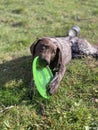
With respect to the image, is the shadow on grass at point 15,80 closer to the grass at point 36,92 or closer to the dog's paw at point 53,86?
the grass at point 36,92

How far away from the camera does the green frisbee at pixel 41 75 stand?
4961mm

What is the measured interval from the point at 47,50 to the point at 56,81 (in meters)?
0.56

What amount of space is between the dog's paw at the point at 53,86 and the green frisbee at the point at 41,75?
0.07m

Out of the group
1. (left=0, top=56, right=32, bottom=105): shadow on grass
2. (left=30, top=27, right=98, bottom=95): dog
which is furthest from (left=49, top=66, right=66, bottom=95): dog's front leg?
(left=0, top=56, right=32, bottom=105): shadow on grass

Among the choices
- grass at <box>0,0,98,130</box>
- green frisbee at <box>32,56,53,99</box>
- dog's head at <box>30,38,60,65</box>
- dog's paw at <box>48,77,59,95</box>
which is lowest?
grass at <box>0,0,98,130</box>

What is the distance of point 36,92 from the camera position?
521cm

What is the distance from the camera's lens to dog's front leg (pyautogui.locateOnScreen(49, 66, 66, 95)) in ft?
17.0

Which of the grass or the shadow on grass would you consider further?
the shadow on grass

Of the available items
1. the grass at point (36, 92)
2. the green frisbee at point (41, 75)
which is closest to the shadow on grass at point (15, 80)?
the grass at point (36, 92)

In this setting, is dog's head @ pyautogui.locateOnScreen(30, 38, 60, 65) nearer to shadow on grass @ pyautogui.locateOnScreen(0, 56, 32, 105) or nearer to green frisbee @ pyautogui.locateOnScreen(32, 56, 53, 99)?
green frisbee @ pyautogui.locateOnScreen(32, 56, 53, 99)

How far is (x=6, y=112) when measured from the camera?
4.89 m

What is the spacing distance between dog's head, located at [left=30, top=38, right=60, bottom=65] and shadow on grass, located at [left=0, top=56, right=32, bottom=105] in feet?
1.94

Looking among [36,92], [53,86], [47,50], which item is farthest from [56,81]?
[47,50]

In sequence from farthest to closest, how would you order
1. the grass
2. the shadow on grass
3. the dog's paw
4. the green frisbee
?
the shadow on grass < the dog's paw < the green frisbee < the grass
